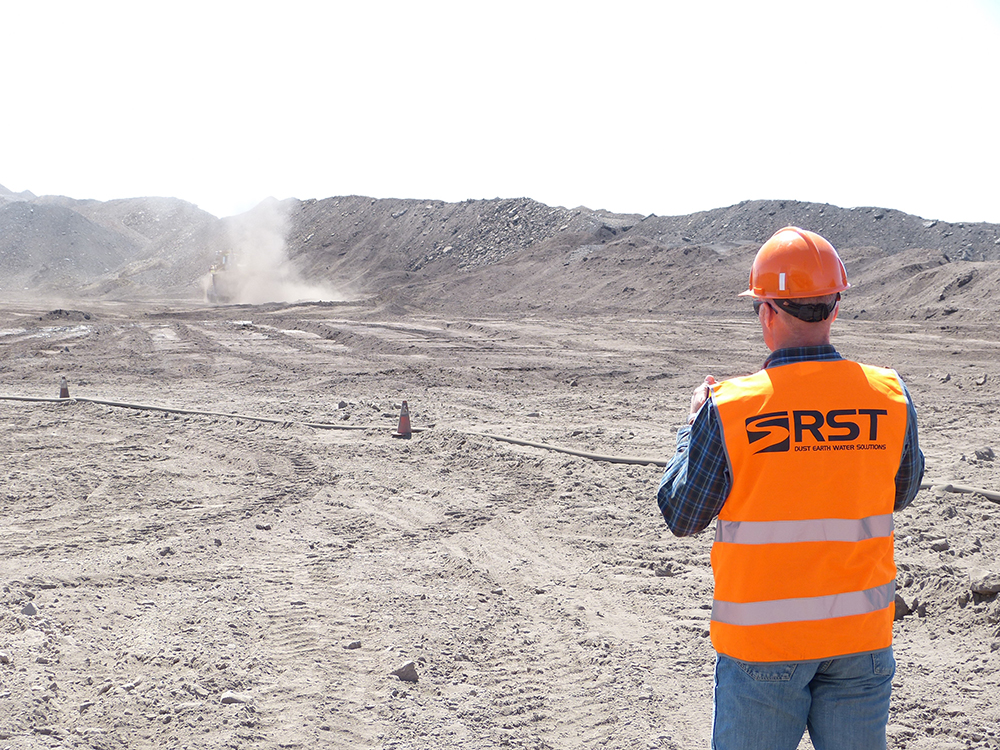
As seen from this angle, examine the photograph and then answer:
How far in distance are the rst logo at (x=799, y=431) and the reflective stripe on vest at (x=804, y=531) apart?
184mm

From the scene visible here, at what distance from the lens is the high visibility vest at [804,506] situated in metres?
2.00

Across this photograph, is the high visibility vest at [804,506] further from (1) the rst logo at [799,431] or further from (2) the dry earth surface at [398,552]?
(2) the dry earth surface at [398,552]

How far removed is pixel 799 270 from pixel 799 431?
438 mm

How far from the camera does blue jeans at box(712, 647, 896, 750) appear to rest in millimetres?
2014

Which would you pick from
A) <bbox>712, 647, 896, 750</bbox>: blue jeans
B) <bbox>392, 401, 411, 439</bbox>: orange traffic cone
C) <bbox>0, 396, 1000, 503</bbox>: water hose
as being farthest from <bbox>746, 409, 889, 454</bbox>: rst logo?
<bbox>392, 401, 411, 439</bbox>: orange traffic cone

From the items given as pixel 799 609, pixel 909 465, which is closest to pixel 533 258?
pixel 909 465

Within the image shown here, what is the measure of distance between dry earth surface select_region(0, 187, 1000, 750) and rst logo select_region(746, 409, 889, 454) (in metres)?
2.32

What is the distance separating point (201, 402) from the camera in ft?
40.4

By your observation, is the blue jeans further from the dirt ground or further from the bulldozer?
the bulldozer

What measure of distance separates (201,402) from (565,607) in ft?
28.5

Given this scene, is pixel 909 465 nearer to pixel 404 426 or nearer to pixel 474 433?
pixel 474 433

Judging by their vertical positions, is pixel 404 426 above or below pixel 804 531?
below

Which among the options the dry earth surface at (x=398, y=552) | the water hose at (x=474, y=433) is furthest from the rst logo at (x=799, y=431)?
the water hose at (x=474, y=433)

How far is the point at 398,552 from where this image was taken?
6234mm
